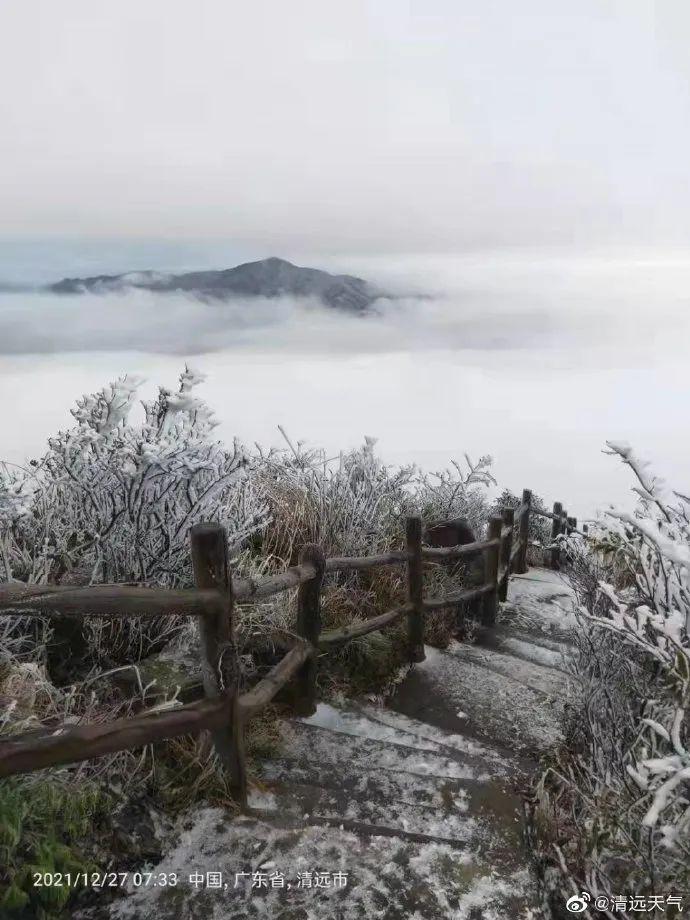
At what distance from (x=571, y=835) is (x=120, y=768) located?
2.26m

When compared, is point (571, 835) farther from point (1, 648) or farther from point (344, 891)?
point (1, 648)

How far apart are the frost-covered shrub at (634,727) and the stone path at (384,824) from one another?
1.01 ft

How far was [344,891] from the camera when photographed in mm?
2984

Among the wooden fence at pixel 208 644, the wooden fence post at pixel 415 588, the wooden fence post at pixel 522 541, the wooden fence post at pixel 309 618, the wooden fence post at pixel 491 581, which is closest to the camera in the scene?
the wooden fence at pixel 208 644

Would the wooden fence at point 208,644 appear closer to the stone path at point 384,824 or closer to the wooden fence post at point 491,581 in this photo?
the stone path at point 384,824

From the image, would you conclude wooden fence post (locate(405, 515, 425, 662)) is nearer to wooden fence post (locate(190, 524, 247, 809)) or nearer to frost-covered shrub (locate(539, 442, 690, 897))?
frost-covered shrub (locate(539, 442, 690, 897))

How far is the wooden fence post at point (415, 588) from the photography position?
5887 millimetres

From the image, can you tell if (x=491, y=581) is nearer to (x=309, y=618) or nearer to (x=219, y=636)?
(x=309, y=618)

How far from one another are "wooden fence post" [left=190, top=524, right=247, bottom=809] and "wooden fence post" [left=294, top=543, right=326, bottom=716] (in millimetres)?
1100

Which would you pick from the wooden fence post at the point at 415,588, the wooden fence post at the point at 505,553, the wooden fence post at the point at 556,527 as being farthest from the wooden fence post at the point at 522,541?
the wooden fence post at the point at 415,588

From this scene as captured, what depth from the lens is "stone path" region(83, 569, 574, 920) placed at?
293 cm

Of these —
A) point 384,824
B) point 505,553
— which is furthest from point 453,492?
point 384,824

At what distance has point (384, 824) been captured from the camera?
352 cm

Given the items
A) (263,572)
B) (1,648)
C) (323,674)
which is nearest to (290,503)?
(263,572)
